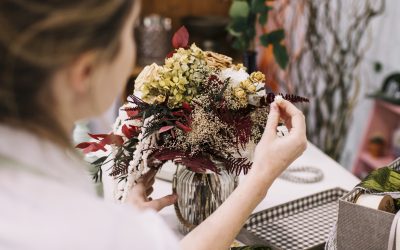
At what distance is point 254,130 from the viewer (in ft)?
3.95

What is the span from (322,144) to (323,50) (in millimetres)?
576

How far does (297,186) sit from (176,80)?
2.19 ft

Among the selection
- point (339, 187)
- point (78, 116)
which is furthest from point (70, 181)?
point (339, 187)

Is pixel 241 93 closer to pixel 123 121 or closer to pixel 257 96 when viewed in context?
pixel 257 96

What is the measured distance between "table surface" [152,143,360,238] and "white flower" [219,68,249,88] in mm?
424

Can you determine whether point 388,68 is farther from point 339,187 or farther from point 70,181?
point 70,181

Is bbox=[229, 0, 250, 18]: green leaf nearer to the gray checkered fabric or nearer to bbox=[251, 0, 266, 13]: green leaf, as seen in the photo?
bbox=[251, 0, 266, 13]: green leaf

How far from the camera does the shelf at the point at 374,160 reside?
291 cm

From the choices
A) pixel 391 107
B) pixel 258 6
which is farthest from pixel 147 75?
pixel 391 107

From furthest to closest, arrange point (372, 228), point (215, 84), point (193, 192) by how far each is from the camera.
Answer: point (193, 192), point (215, 84), point (372, 228)

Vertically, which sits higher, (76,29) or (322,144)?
(76,29)

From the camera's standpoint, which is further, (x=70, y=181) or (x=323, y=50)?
(x=323, y=50)

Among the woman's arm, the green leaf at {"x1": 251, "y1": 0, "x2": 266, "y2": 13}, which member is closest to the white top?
the woman's arm

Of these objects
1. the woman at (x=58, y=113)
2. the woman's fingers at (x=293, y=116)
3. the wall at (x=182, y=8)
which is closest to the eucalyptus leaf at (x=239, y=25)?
the wall at (x=182, y=8)
